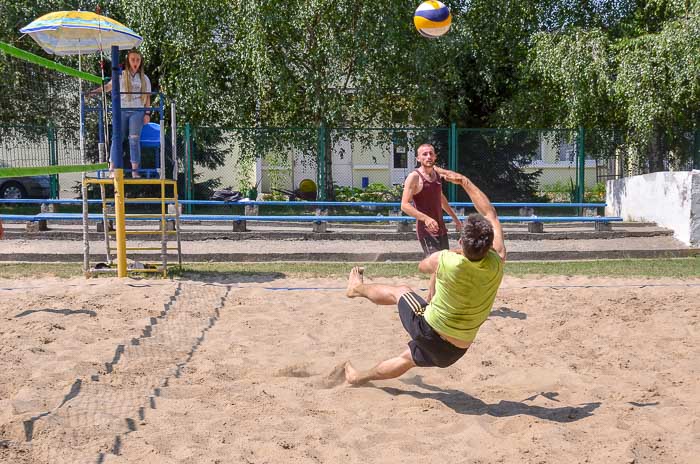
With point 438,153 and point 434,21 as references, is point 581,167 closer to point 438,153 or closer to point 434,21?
point 438,153

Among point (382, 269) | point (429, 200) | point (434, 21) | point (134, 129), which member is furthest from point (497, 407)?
point (134, 129)

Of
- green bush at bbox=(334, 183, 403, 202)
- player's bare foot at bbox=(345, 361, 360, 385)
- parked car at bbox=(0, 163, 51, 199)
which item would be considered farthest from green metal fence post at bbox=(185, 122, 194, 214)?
player's bare foot at bbox=(345, 361, 360, 385)

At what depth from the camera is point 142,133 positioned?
10.8 meters

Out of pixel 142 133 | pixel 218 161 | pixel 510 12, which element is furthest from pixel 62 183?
pixel 510 12

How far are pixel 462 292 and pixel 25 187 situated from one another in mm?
18019

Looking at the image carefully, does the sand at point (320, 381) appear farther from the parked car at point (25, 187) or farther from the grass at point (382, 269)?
the parked car at point (25, 187)

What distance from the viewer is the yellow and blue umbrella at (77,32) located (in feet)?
31.0

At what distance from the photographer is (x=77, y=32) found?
32.4ft

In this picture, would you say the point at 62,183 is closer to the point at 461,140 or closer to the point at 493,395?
the point at 461,140

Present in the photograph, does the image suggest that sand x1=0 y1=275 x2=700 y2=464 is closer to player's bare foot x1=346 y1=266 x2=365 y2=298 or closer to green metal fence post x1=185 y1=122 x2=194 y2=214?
player's bare foot x1=346 y1=266 x2=365 y2=298

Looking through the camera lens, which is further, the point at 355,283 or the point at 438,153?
the point at 438,153

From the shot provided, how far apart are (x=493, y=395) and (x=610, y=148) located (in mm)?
14509

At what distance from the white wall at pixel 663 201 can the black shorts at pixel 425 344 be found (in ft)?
34.4

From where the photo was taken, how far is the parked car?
64.1 feet
